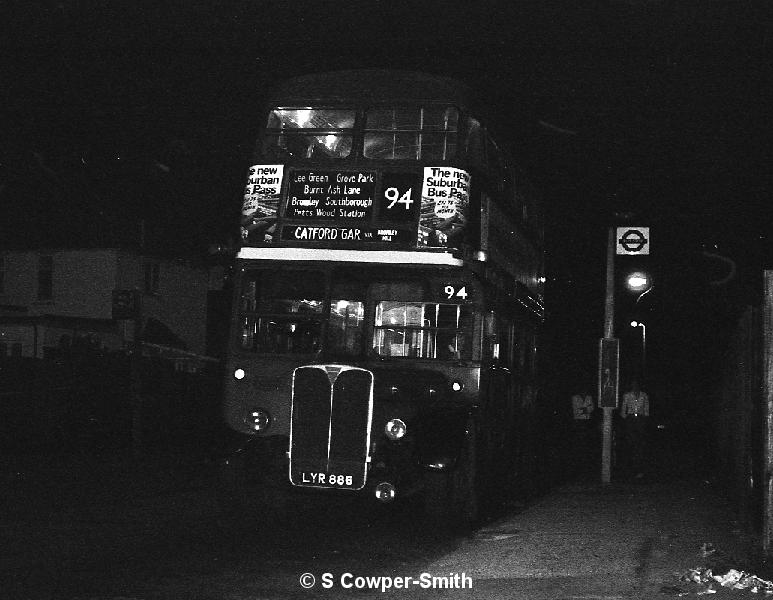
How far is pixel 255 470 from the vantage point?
13.0m

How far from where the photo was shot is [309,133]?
13453mm

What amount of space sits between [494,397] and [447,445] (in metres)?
1.90

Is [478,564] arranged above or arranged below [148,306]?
below

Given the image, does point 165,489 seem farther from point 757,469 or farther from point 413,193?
point 757,469

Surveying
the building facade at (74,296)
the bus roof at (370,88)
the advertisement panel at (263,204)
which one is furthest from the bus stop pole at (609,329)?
Answer: the building facade at (74,296)

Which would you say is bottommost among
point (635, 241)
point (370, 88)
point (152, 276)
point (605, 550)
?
point (605, 550)

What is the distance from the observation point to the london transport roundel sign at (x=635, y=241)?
65.1ft

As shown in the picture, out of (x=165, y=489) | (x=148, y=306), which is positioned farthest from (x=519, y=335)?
(x=148, y=306)

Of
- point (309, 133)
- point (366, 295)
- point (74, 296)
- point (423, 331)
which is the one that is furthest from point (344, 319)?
point (74, 296)

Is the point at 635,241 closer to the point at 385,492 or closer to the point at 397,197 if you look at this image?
the point at 397,197

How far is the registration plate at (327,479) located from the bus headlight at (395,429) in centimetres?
60

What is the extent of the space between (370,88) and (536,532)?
5.29 metres

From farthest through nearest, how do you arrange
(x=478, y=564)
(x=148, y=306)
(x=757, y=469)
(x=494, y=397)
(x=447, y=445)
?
(x=148, y=306) < (x=494, y=397) < (x=447, y=445) < (x=757, y=469) < (x=478, y=564)

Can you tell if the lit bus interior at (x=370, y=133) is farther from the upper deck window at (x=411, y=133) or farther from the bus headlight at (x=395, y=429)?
the bus headlight at (x=395, y=429)
